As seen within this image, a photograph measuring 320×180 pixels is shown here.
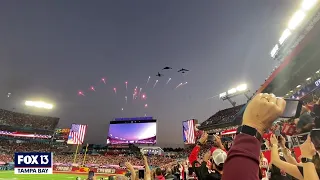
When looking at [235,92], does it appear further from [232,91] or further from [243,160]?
[243,160]

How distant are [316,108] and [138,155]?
65.9 meters

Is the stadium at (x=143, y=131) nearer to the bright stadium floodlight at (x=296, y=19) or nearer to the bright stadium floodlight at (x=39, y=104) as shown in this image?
the bright stadium floodlight at (x=296, y=19)

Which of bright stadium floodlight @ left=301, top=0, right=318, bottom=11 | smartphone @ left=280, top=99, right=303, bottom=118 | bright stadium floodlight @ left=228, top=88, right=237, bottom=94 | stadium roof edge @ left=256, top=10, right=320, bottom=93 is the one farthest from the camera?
bright stadium floodlight @ left=228, top=88, right=237, bottom=94

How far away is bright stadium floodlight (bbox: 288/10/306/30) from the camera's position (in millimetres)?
27000

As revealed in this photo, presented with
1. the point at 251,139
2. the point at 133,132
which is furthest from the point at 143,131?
the point at 251,139

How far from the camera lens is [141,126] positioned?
63.6 m

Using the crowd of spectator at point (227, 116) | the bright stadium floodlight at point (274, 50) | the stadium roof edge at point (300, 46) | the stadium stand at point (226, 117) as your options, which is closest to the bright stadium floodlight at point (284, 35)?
the bright stadium floodlight at point (274, 50)

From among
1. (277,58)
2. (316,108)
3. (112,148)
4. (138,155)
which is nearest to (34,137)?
(112,148)

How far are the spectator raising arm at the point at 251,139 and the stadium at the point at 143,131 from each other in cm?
627

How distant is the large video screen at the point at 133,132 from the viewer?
203ft

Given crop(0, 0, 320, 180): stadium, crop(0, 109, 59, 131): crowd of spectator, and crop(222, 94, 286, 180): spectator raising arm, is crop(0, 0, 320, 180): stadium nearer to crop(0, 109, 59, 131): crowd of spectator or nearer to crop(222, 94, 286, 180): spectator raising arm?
crop(0, 109, 59, 131): crowd of spectator

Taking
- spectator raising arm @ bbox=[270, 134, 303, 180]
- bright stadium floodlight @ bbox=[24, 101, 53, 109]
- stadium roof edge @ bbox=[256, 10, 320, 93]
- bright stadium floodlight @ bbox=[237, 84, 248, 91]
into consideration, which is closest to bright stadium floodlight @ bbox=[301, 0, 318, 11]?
stadium roof edge @ bbox=[256, 10, 320, 93]

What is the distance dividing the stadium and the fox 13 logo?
612 centimetres

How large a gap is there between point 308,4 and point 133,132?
162ft
